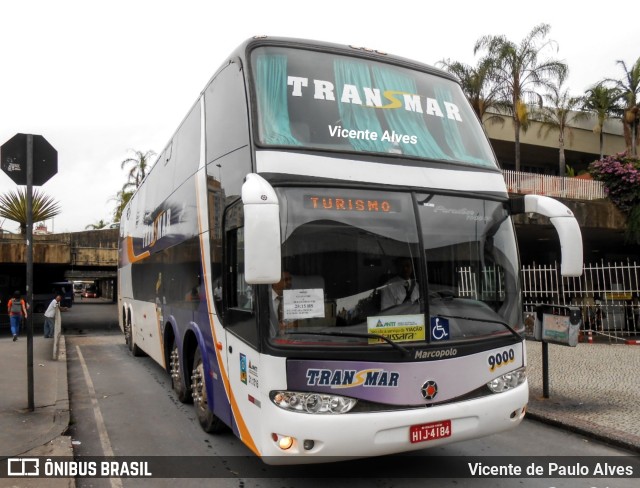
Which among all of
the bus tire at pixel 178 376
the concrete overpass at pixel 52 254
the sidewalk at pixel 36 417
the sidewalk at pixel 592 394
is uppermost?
the concrete overpass at pixel 52 254

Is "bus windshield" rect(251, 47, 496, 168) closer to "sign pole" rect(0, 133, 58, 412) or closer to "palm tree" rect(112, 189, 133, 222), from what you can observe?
"sign pole" rect(0, 133, 58, 412)

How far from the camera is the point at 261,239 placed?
3871mm

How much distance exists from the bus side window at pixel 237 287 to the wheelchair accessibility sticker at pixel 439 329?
4.88ft

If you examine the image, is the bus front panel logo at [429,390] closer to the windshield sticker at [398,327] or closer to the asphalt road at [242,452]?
the windshield sticker at [398,327]

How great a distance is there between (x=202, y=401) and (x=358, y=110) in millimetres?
3923

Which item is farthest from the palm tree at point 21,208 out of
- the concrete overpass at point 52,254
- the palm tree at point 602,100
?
the palm tree at point 602,100

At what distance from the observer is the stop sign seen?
23.8ft

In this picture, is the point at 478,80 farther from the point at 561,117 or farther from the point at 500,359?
the point at 500,359

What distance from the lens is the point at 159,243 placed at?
9.18 meters

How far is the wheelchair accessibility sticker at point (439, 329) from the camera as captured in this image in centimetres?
461

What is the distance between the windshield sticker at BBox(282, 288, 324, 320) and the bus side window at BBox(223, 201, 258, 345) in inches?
12.3

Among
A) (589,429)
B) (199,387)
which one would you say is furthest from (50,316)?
(589,429)

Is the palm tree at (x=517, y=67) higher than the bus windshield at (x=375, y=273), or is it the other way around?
the palm tree at (x=517, y=67)

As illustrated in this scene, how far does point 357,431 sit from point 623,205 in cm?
1914
